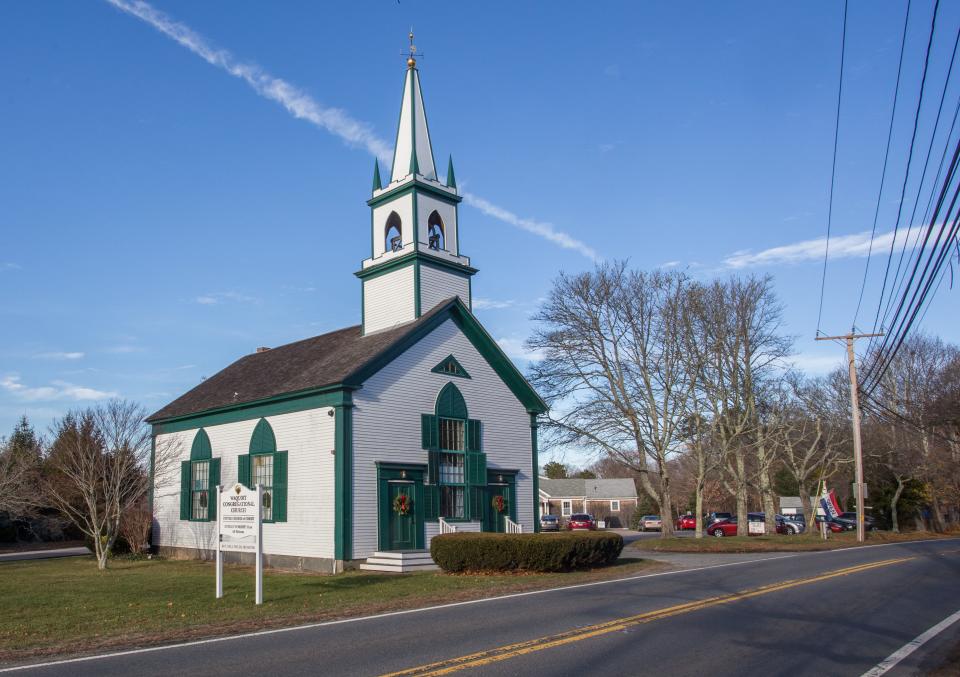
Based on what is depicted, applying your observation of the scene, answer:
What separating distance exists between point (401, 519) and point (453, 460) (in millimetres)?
2824

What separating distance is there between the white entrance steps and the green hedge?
1.63 m

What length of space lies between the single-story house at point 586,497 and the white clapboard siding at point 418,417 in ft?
166

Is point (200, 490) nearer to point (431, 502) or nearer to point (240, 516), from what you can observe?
point (431, 502)

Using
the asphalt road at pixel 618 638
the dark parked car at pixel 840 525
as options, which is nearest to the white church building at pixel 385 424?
the asphalt road at pixel 618 638

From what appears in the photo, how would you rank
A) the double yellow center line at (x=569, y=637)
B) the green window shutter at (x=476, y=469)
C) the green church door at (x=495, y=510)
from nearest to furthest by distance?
the double yellow center line at (x=569, y=637), the green window shutter at (x=476, y=469), the green church door at (x=495, y=510)

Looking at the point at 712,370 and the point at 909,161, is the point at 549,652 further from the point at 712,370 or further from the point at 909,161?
the point at 712,370

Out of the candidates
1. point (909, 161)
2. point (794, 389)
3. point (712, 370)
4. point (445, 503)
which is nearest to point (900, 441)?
point (794, 389)

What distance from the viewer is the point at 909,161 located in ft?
32.7

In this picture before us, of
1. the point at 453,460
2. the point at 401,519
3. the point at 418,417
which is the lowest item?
the point at 401,519

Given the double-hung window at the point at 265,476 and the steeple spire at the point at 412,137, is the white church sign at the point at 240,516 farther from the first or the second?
the steeple spire at the point at 412,137

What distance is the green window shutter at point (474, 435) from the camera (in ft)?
85.4

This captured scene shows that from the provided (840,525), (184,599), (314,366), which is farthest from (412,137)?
(840,525)

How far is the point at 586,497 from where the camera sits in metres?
77.9

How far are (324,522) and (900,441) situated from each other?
38.3m
